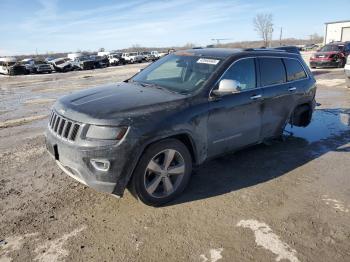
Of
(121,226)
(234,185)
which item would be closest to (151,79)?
(234,185)

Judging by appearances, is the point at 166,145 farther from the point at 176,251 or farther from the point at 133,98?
the point at 176,251

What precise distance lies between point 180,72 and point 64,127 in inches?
77.4

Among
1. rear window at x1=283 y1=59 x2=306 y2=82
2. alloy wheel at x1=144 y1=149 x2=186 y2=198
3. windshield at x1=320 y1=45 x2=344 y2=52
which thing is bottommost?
windshield at x1=320 y1=45 x2=344 y2=52

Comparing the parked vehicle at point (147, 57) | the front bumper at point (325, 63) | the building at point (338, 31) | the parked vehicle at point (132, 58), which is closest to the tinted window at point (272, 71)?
the front bumper at point (325, 63)

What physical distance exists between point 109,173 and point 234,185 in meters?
→ 1.88

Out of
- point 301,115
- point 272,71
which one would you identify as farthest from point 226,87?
point 301,115

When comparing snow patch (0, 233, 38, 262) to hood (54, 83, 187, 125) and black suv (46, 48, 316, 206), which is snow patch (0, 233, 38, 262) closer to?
black suv (46, 48, 316, 206)

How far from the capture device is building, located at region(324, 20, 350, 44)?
2392 inches

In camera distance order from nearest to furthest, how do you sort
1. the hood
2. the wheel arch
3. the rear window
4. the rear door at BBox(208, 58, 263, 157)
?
1. the hood
2. the rear door at BBox(208, 58, 263, 157)
3. the rear window
4. the wheel arch

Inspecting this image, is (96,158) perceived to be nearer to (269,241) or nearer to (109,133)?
(109,133)

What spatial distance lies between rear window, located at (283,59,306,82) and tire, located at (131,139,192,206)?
2.81 meters

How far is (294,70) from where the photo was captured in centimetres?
604

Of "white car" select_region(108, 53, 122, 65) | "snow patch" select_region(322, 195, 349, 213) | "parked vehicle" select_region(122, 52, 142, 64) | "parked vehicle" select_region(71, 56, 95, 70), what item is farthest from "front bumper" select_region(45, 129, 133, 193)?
"parked vehicle" select_region(122, 52, 142, 64)

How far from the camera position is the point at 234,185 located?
4.64 metres
